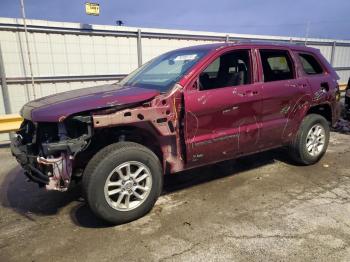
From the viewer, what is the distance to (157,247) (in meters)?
2.86

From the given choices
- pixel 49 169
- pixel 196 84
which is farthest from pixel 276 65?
pixel 49 169

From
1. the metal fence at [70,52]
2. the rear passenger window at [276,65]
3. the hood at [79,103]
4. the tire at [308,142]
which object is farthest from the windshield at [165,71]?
the metal fence at [70,52]

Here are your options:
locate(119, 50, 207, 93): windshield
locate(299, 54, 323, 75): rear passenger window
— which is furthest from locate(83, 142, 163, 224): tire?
locate(299, 54, 323, 75): rear passenger window

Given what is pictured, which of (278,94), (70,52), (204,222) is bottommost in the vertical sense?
(204,222)

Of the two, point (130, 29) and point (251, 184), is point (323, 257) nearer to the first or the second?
point (251, 184)

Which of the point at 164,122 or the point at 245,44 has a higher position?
the point at 245,44

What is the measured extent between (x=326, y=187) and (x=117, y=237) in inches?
112

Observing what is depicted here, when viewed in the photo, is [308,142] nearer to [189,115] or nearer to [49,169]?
[189,115]

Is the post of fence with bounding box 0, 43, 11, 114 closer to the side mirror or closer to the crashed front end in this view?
the crashed front end

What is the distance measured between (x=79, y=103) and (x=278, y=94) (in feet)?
8.73

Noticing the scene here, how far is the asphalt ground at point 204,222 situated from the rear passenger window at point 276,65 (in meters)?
1.44

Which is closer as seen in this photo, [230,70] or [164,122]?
[164,122]

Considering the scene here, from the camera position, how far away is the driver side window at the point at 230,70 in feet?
12.9

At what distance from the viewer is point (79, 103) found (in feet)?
10.1
